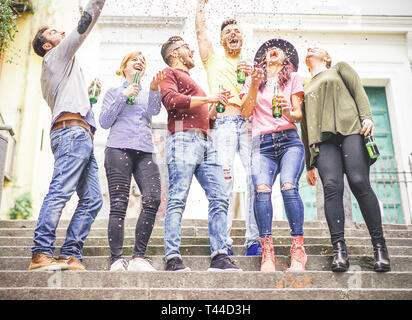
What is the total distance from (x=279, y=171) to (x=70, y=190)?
172 cm

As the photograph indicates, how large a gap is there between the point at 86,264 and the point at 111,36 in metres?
6.74

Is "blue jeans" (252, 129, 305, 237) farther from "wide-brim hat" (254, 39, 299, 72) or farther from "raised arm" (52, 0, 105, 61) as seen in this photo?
"raised arm" (52, 0, 105, 61)

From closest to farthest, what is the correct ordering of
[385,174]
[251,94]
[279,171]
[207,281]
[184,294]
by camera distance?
[184,294]
[207,281]
[279,171]
[251,94]
[385,174]

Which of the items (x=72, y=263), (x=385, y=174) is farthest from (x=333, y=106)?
(x=385, y=174)

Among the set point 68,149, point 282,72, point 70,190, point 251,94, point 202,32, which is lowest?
point 70,190

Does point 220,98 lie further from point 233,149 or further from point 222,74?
point 222,74

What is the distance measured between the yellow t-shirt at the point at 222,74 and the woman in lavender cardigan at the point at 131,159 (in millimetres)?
684

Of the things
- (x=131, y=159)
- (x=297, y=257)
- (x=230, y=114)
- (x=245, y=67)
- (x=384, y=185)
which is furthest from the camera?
(x=384, y=185)

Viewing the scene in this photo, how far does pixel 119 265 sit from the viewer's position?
12.0 ft

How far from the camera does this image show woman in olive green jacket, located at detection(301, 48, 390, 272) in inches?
141

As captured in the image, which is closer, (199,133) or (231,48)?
(199,133)

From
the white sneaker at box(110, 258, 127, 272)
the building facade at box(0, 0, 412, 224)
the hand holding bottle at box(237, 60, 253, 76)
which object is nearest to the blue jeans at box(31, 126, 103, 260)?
the white sneaker at box(110, 258, 127, 272)

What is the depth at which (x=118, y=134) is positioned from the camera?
3939 mm
